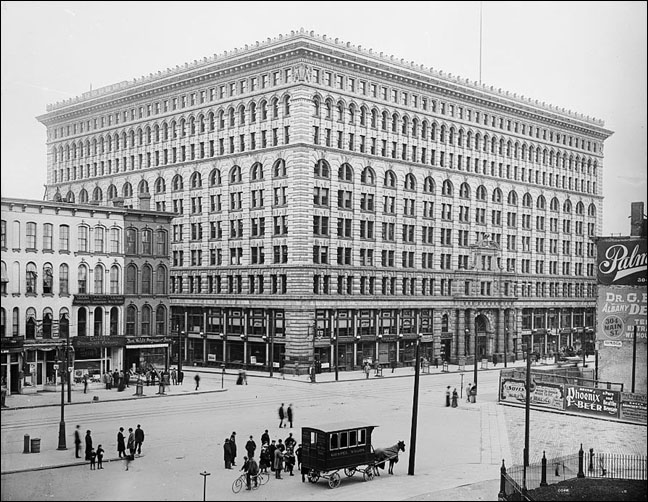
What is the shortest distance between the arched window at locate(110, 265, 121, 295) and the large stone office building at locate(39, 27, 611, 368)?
1275cm

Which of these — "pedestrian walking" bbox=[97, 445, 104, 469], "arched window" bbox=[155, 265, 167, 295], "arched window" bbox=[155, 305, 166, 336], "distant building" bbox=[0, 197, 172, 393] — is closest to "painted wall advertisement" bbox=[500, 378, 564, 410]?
"distant building" bbox=[0, 197, 172, 393]

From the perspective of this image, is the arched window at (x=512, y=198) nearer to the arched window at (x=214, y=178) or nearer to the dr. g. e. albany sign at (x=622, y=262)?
the arched window at (x=214, y=178)

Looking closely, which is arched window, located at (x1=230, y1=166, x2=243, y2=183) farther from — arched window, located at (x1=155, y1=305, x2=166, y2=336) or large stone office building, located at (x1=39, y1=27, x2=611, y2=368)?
→ arched window, located at (x1=155, y1=305, x2=166, y2=336)

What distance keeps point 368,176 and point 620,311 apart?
31.7 metres

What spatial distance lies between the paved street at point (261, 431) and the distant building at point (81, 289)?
3.70m

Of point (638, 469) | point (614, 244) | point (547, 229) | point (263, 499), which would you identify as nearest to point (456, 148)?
point (547, 229)

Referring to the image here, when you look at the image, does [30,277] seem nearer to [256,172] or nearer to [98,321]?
[98,321]

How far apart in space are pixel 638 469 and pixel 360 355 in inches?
1734

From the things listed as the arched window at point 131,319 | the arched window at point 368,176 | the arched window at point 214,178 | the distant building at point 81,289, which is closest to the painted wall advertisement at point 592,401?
the distant building at point 81,289

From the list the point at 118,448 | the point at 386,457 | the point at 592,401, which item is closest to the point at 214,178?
the point at 592,401

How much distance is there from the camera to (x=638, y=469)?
112 feet

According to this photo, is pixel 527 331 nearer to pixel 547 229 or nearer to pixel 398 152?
pixel 547 229

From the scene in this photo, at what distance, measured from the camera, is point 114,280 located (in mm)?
63406

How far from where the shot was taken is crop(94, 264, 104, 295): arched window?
204 ft
